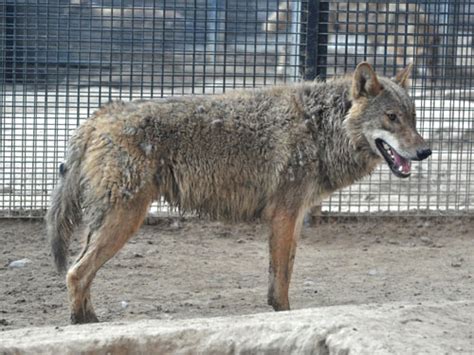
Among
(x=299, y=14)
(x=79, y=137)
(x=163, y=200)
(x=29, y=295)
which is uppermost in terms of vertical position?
(x=299, y=14)

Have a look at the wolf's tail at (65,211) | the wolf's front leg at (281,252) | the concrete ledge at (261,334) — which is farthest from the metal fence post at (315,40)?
the concrete ledge at (261,334)

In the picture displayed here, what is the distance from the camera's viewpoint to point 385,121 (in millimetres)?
7410

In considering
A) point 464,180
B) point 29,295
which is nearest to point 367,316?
point 29,295

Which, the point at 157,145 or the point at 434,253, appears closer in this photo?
the point at 157,145

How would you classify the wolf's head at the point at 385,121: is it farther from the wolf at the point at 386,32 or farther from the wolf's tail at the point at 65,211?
the wolf at the point at 386,32

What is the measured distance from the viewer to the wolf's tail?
702 centimetres

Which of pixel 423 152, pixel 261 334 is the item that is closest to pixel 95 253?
pixel 261 334

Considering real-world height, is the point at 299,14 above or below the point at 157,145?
above

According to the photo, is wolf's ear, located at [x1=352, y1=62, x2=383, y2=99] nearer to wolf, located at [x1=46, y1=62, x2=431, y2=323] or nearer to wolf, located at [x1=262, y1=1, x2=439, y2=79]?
wolf, located at [x1=46, y1=62, x2=431, y2=323]

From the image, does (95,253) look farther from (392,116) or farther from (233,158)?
(392,116)

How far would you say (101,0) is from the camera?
33.2ft

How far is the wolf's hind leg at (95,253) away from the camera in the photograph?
6812 millimetres

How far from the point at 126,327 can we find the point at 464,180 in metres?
5.80

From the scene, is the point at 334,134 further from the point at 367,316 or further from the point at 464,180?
the point at 464,180
